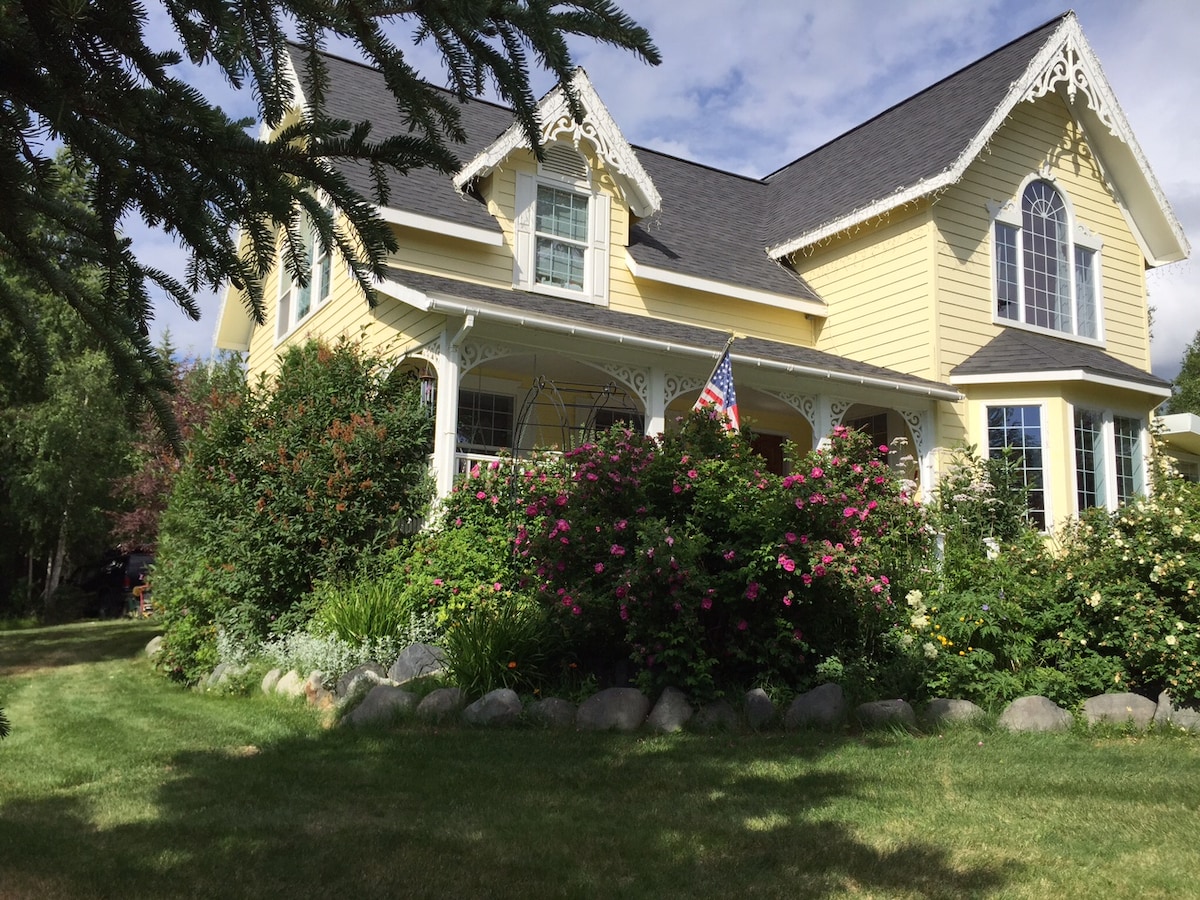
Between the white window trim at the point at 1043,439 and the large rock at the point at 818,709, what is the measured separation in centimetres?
700

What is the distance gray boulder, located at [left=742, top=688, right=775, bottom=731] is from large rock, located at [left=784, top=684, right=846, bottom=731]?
0.41ft

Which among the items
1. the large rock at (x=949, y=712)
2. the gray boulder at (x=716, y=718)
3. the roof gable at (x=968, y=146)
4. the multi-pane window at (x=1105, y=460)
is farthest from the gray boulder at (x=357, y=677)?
the roof gable at (x=968, y=146)

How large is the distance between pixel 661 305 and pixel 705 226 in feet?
8.25

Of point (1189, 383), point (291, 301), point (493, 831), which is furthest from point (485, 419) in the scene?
point (1189, 383)

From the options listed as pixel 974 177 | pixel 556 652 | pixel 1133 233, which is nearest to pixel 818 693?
pixel 556 652

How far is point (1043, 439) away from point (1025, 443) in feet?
0.75

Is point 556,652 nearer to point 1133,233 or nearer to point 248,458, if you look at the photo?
point 248,458

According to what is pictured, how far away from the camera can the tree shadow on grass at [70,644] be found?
12.2 metres

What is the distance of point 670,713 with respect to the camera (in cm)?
641

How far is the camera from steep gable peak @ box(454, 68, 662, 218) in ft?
40.2

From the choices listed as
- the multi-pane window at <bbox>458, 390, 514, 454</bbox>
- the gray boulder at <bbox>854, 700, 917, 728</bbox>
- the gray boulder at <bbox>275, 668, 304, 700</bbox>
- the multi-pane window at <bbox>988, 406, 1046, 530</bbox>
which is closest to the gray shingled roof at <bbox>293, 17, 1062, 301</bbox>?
the multi-pane window at <bbox>458, 390, 514, 454</bbox>

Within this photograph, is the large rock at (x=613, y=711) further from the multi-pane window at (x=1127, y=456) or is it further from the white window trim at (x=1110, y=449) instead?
the multi-pane window at (x=1127, y=456)

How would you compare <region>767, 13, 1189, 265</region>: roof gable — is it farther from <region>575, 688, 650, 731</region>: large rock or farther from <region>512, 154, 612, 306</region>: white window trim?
<region>575, 688, 650, 731</region>: large rock

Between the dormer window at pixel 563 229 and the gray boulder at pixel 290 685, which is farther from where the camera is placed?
the dormer window at pixel 563 229
